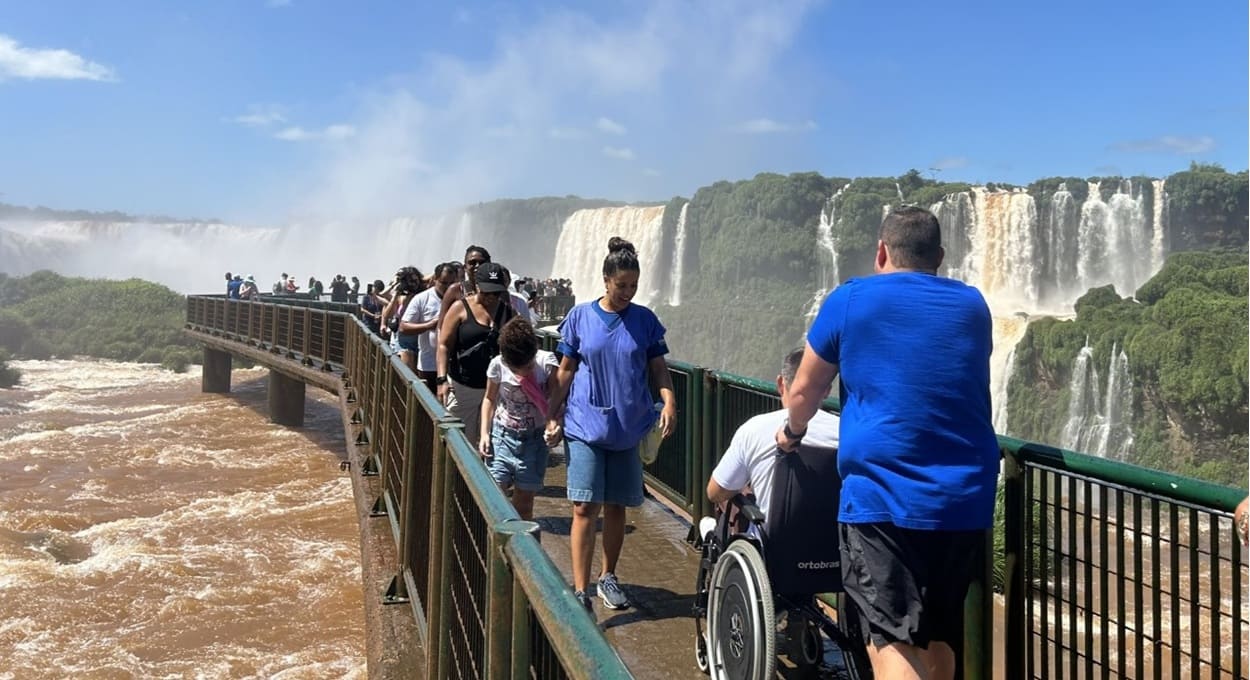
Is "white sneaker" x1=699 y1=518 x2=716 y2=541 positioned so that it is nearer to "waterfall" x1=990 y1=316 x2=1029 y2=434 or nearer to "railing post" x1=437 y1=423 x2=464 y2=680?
"railing post" x1=437 y1=423 x2=464 y2=680

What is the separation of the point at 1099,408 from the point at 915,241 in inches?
1092

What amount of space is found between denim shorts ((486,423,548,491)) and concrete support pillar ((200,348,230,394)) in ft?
76.1

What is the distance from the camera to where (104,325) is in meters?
41.9

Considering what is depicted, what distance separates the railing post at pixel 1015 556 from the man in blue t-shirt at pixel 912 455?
0.40 m

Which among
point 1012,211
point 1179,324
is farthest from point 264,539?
point 1012,211

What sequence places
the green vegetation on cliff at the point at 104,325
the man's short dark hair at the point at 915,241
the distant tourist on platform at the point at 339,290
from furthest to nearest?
the green vegetation on cliff at the point at 104,325, the distant tourist on platform at the point at 339,290, the man's short dark hair at the point at 915,241

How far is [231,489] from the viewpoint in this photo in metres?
14.6

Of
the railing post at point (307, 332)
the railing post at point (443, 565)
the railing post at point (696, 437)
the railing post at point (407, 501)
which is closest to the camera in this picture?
the railing post at point (443, 565)

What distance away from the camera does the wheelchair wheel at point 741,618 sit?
9.50 ft

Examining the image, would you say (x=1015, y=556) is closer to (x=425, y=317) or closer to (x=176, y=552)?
(x=425, y=317)

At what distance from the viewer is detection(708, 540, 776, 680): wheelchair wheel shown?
2895 millimetres

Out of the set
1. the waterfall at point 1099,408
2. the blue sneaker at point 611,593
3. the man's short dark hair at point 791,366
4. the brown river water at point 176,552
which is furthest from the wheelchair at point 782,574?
the waterfall at point 1099,408

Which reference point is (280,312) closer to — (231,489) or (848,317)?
(231,489)

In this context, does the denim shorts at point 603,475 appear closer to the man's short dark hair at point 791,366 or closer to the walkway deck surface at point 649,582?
the walkway deck surface at point 649,582
